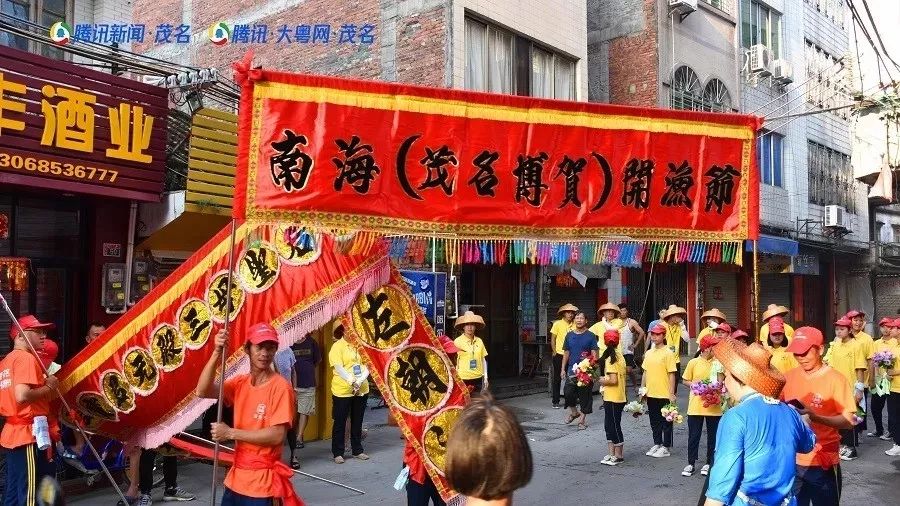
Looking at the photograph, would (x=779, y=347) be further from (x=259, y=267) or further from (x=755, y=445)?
(x=259, y=267)

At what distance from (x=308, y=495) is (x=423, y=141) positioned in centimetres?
508

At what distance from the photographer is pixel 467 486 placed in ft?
8.25

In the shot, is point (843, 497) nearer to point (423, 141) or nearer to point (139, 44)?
Result: point (423, 141)

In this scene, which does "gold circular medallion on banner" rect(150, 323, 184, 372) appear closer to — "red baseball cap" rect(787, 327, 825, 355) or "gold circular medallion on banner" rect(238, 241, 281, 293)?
"gold circular medallion on banner" rect(238, 241, 281, 293)

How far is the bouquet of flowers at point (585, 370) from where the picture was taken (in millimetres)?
11398

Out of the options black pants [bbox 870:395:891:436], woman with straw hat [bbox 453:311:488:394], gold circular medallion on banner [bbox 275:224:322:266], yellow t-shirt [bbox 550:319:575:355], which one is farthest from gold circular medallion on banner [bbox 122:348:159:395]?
black pants [bbox 870:395:891:436]

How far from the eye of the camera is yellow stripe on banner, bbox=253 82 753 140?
14.8ft

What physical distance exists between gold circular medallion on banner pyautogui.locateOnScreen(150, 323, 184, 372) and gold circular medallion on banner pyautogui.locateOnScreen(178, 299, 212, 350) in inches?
2.7

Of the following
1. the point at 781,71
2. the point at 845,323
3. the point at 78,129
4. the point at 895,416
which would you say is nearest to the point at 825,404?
the point at 845,323

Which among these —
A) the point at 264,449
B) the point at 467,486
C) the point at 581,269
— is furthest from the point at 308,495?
the point at 581,269

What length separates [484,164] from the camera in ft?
16.2

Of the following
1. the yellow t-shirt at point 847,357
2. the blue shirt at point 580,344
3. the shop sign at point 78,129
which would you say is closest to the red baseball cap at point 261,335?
the shop sign at point 78,129

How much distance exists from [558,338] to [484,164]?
397 inches

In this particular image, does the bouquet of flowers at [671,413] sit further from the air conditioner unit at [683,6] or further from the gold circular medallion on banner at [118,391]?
the air conditioner unit at [683,6]
